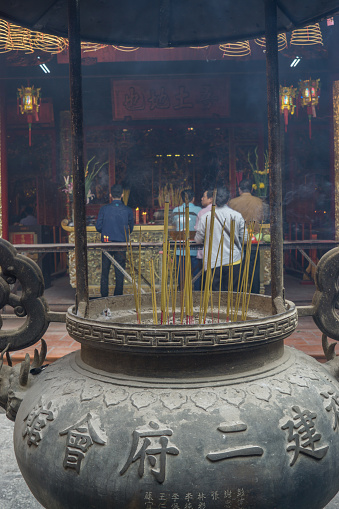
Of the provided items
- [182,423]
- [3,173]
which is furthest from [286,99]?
[182,423]

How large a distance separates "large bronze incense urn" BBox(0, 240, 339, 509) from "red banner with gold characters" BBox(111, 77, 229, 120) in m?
6.94

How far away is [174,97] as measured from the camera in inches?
313

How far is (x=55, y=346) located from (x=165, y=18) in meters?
3.02

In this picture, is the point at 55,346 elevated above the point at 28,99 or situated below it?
below

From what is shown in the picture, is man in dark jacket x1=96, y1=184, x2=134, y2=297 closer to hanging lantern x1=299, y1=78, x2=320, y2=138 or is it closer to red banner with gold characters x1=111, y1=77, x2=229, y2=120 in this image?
→ red banner with gold characters x1=111, y1=77, x2=229, y2=120

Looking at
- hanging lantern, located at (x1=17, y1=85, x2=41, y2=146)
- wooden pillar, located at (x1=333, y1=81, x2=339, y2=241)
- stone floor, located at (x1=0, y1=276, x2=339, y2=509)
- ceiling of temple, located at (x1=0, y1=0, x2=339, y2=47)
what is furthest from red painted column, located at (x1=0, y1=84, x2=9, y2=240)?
ceiling of temple, located at (x1=0, y1=0, x2=339, y2=47)

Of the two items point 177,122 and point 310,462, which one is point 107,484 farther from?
point 177,122

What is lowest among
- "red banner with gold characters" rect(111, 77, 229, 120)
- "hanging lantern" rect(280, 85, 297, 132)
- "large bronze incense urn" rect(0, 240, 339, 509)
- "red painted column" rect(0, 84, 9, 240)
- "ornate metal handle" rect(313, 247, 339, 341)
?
"large bronze incense urn" rect(0, 240, 339, 509)

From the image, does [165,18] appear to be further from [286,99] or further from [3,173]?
[3,173]

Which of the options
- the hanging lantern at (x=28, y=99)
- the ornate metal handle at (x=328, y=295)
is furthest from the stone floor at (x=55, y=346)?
the hanging lantern at (x=28, y=99)

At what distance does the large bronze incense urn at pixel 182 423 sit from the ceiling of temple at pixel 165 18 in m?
1.28

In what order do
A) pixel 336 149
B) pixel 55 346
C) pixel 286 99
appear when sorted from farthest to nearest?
pixel 336 149 → pixel 286 99 → pixel 55 346

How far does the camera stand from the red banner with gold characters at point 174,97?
7855mm

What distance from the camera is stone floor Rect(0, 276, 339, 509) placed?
7.07 feet
